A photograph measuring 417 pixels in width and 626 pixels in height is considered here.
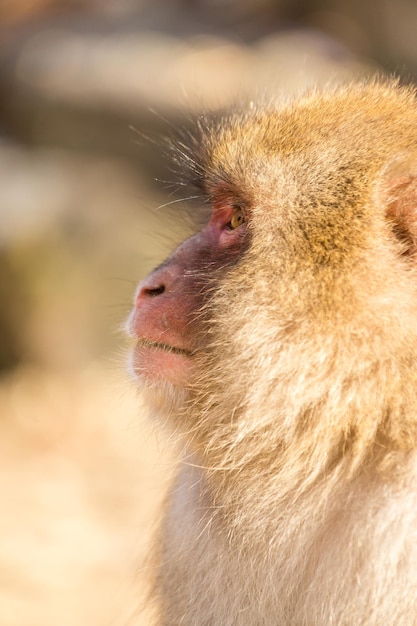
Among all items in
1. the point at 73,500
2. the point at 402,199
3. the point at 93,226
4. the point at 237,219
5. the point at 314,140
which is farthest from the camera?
the point at 93,226

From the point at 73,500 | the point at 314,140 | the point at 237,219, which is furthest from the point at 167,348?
the point at 73,500

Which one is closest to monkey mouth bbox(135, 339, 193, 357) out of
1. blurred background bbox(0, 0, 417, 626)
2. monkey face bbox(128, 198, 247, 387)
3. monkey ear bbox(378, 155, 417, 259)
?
monkey face bbox(128, 198, 247, 387)

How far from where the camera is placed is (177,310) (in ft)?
6.92

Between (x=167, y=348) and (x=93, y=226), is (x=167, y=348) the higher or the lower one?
the lower one

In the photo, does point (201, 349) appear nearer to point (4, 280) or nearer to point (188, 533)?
point (188, 533)

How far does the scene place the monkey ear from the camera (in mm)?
1866

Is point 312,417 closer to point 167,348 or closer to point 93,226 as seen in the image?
point 167,348

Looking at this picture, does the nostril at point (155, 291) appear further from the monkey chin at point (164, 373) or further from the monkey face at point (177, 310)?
the monkey chin at point (164, 373)

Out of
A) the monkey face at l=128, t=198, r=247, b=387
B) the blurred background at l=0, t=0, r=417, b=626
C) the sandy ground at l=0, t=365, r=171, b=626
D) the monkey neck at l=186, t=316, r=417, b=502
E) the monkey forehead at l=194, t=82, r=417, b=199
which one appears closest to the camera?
the monkey neck at l=186, t=316, r=417, b=502

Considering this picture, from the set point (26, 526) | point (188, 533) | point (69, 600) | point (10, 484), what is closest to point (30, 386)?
point (10, 484)

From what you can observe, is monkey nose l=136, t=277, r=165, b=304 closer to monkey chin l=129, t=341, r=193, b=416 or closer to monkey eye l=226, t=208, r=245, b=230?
monkey chin l=129, t=341, r=193, b=416

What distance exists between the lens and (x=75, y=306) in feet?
19.8

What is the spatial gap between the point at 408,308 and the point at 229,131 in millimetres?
720

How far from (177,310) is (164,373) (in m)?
0.14
